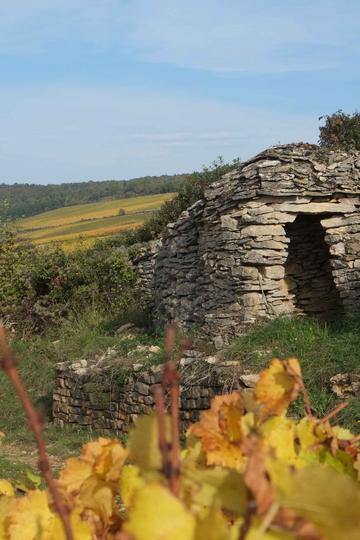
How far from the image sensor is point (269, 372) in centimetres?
99

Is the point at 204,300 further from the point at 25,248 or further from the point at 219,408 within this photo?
the point at 25,248

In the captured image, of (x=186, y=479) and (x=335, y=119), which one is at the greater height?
(x=335, y=119)

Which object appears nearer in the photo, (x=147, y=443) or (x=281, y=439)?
(x=147, y=443)

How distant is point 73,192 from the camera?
86.8 meters

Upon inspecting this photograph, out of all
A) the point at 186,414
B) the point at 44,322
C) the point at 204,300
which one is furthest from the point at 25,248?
the point at 186,414

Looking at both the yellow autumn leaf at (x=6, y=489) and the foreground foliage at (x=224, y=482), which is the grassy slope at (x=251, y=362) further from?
the foreground foliage at (x=224, y=482)

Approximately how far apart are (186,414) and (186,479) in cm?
701

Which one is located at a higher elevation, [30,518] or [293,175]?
[293,175]

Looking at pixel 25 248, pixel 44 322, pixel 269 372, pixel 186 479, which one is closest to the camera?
pixel 186 479

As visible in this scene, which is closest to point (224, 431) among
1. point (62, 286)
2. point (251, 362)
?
point (251, 362)

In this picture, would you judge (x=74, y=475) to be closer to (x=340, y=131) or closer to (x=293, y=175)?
(x=293, y=175)

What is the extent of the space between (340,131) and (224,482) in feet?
51.1

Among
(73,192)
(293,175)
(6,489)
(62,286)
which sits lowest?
(62,286)

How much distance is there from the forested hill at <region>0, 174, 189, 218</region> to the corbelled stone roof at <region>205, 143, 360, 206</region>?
5134 cm
